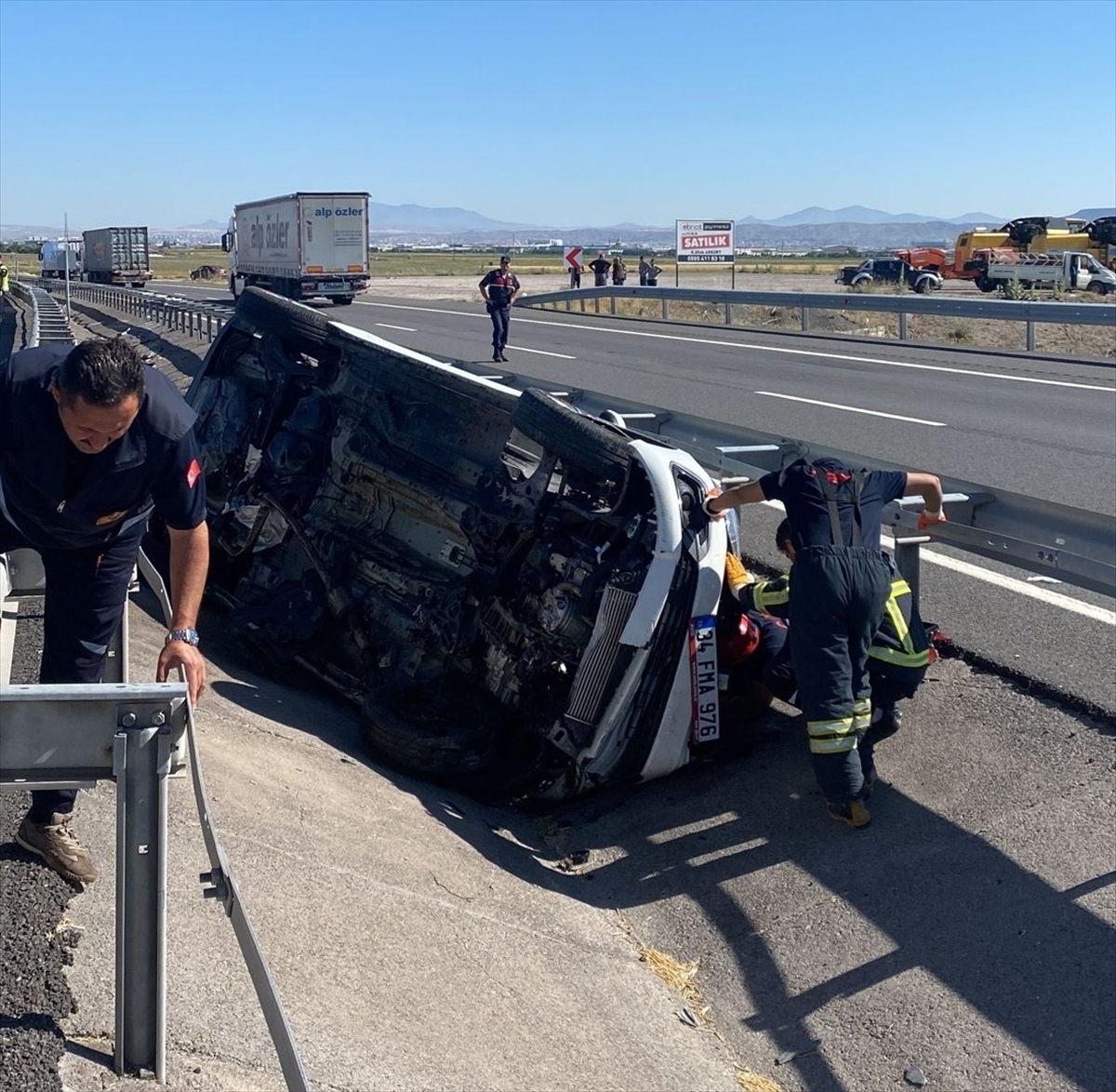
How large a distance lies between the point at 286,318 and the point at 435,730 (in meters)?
2.47

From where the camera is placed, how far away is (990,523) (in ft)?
18.2

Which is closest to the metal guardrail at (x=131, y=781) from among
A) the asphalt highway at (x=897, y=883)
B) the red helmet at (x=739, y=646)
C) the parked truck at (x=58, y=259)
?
the asphalt highway at (x=897, y=883)

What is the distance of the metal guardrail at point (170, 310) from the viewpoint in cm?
1677

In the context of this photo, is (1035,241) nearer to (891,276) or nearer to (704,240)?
(891,276)

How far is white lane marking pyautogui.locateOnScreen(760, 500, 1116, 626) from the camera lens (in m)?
6.56

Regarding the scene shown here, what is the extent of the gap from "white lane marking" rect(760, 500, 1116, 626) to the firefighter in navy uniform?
3.24 ft

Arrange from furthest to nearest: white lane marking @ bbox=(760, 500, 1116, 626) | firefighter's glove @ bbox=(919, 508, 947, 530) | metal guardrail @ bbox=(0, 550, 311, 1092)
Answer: white lane marking @ bbox=(760, 500, 1116, 626) → firefighter's glove @ bbox=(919, 508, 947, 530) → metal guardrail @ bbox=(0, 550, 311, 1092)

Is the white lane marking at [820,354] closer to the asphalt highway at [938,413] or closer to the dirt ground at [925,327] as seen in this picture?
the asphalt highway at [938,413]

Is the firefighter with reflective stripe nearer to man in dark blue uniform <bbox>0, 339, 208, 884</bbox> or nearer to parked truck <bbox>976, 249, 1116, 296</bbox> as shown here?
man in dark blue uniform <bbox>0, 339, 208, 884</bbox>

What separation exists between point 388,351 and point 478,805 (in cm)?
222

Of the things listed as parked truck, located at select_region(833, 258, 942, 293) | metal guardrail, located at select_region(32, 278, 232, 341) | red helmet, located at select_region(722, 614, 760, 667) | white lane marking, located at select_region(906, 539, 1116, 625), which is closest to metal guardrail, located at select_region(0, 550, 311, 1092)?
red helmet, located at select_region(722, 614, 760, 667)

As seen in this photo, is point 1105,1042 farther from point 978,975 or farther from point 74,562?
point 74,562

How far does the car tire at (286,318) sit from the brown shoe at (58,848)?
3545 mm

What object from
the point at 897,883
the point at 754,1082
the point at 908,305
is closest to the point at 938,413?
the point at 908,305
